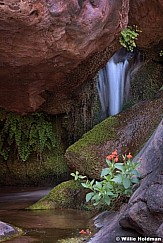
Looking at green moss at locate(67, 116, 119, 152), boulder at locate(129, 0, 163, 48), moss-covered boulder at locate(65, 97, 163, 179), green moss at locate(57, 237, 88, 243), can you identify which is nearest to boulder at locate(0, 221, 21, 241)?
green moss at locate(57, 237, 88, 243)

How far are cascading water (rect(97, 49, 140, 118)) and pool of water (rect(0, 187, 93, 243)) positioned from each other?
306 centimetres

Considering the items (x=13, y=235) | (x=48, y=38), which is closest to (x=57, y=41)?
(x=48, y=38)

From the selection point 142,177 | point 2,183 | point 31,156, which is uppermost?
point 142,177

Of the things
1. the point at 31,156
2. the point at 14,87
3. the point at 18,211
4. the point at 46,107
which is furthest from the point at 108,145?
the point at 31,156

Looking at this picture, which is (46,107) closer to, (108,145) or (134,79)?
(134,79)

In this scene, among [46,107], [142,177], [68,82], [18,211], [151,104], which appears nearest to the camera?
[142,177]

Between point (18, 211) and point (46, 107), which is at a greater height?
point (46, 107)

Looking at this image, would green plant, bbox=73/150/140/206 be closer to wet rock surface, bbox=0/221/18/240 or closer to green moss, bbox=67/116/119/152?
wet rock surface, bbox=0/221/18/240

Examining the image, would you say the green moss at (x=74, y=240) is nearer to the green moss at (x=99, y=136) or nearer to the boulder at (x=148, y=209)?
the boulder at (x=148, y=209)

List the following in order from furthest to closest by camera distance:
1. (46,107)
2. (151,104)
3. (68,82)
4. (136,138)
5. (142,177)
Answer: (46,107) < (68,82) < (151,104) < (136,138) < (142,177)

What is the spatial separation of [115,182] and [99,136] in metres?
2.81

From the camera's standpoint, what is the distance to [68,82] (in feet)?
25.7

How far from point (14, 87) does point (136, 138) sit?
251 cm

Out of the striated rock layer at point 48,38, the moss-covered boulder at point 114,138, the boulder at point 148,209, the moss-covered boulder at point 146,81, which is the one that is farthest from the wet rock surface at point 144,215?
the moss-covered boulder at point 146,81
